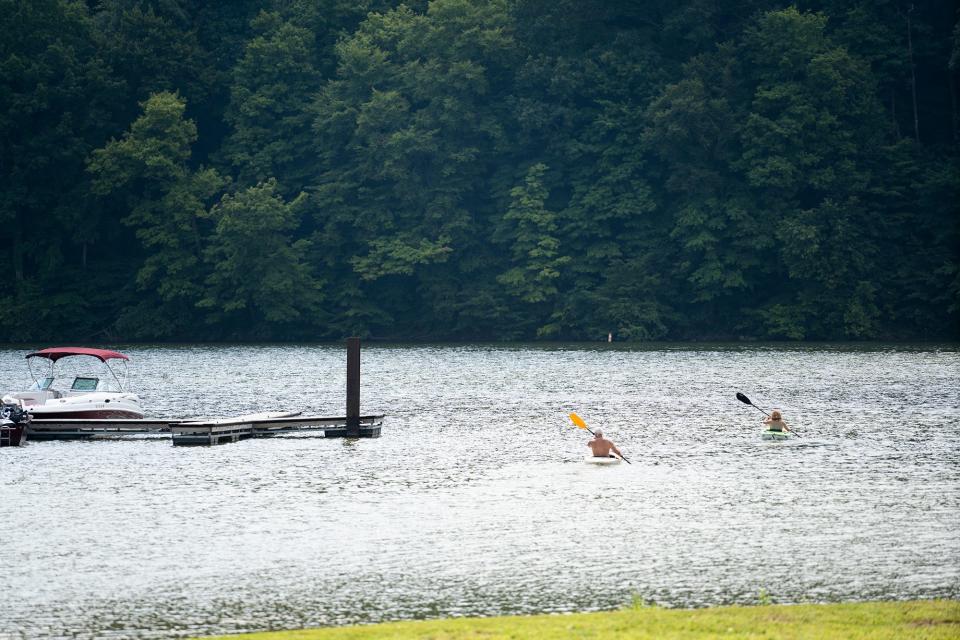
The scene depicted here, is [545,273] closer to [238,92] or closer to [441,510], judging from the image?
[238,92]

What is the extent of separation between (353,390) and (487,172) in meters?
67.2

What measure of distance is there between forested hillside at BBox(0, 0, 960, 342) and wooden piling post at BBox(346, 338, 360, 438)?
56022mm

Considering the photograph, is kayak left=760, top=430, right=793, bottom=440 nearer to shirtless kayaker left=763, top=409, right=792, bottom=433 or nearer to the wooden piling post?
shirtless kayaker left=763, top=409, right=792, bottom=433

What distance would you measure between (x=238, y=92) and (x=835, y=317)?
5002 cm

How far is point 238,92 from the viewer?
111 m

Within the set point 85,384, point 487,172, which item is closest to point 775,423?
point 85,384

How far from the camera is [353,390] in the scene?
44688 millimetres

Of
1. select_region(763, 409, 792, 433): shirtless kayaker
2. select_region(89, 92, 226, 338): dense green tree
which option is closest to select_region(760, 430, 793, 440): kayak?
select_region(763, 409, 792, 433): shirtless kayaker

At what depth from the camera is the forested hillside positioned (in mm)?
97688

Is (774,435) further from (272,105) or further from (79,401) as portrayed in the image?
(272,105)

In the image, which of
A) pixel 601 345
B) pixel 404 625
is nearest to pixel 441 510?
pixel 404 625

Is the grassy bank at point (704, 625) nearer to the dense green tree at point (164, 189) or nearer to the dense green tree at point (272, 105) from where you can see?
the dense green tree at point (164, 189)

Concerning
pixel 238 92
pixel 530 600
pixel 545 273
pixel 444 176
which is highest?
pixel 238 92

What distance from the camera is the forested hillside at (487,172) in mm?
97688
